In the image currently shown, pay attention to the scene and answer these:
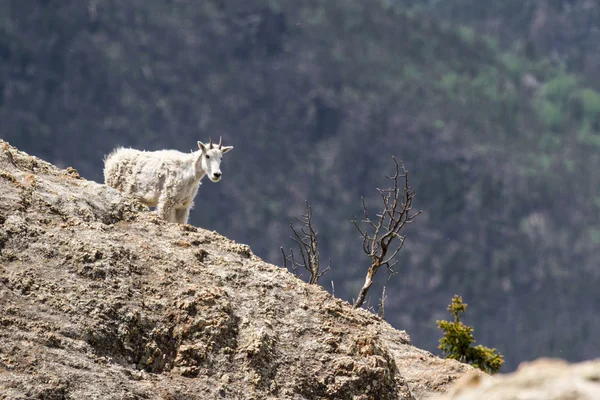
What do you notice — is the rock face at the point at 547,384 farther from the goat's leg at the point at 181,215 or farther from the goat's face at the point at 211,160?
the goat's face at the point at 211,160

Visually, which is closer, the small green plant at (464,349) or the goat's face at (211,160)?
the small green plant at (464,349)

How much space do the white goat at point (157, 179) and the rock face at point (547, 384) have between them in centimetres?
1081

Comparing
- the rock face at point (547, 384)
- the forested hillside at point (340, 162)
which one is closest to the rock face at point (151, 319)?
the rock face at point (547, 384)

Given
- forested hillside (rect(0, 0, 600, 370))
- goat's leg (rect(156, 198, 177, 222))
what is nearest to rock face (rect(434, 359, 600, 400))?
goat's leg (rect(156, 198, 177, 222))

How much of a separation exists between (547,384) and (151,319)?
4421mm

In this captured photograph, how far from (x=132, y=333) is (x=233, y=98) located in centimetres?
19164

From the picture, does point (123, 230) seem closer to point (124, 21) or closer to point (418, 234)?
point (418, 234)

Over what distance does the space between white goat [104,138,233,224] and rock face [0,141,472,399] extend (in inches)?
217

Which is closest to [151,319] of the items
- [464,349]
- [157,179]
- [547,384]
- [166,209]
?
[547,384]

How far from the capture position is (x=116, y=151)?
16.0 m

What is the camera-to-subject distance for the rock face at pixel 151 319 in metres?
7.90

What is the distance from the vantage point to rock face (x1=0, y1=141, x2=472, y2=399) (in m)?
7.90

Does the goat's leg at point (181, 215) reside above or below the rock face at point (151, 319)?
above

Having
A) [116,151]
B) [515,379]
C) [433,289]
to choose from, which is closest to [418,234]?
[433,289]
